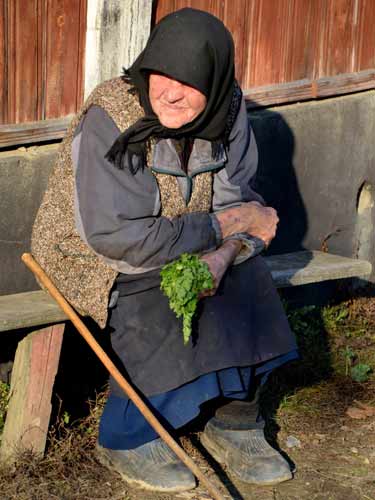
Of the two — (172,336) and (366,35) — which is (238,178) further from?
(366,35)

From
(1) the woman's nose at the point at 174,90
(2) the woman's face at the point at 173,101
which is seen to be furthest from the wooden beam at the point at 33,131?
(1) the woman's nose at the point at 174,90

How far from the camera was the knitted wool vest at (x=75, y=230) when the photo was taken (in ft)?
13.2

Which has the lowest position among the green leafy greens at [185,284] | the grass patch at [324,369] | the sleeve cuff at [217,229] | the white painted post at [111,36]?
the grass patch at [324,369]

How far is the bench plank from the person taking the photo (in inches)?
158

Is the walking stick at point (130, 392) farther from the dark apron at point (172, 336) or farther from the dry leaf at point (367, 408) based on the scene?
the dry leaf at point (367, 408)

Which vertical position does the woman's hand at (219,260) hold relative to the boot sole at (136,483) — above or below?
above

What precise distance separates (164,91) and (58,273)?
0.87 metres

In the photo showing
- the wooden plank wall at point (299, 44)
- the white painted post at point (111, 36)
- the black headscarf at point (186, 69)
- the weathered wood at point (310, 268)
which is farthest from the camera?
the wooden plank wall at point (299, 44)

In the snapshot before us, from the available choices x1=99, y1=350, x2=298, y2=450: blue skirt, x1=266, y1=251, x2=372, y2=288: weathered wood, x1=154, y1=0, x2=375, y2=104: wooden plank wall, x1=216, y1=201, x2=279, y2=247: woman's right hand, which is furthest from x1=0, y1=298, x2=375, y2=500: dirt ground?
x1=154, y1=0, x2=375, y2=104: wooden plank wall

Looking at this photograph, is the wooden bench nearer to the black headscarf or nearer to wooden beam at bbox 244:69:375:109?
the black headscarf

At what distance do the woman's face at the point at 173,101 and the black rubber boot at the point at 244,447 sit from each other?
1.33 meters

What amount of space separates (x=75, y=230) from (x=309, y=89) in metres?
2.47

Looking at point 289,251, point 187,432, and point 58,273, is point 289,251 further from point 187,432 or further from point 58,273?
point 58,273

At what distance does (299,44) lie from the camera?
19.6ft
